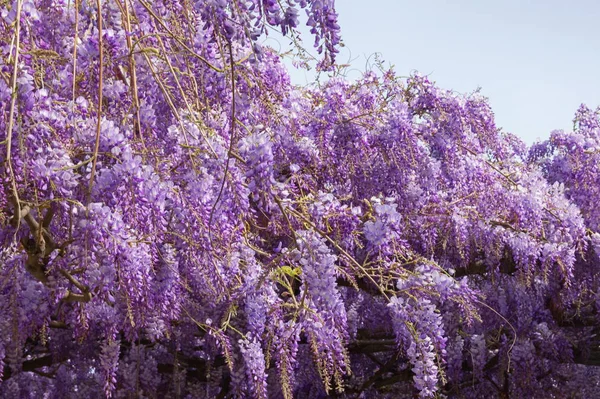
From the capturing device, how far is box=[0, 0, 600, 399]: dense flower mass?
4043 mm

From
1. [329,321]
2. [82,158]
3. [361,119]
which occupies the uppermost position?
[361,119]

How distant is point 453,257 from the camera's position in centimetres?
722

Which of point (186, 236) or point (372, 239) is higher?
point (372, 239)

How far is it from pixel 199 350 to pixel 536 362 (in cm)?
290

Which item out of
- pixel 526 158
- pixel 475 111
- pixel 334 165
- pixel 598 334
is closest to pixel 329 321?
pixel 334 165

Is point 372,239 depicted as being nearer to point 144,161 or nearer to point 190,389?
point 144,161

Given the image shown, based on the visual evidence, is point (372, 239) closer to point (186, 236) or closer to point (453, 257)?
point (186, 236)

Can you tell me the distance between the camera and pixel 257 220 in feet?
19.8

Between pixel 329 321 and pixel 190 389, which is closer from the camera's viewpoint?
pixel 329 321

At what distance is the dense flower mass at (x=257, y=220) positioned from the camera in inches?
159

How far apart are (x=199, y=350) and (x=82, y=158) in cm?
336

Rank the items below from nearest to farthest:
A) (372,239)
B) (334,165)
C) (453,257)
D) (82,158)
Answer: (82,158)
(372,239)
(334,165)
(453,257)

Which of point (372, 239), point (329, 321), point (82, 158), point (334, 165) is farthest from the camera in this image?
point (334, 165)

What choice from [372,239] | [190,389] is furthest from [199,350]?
[372,239]
